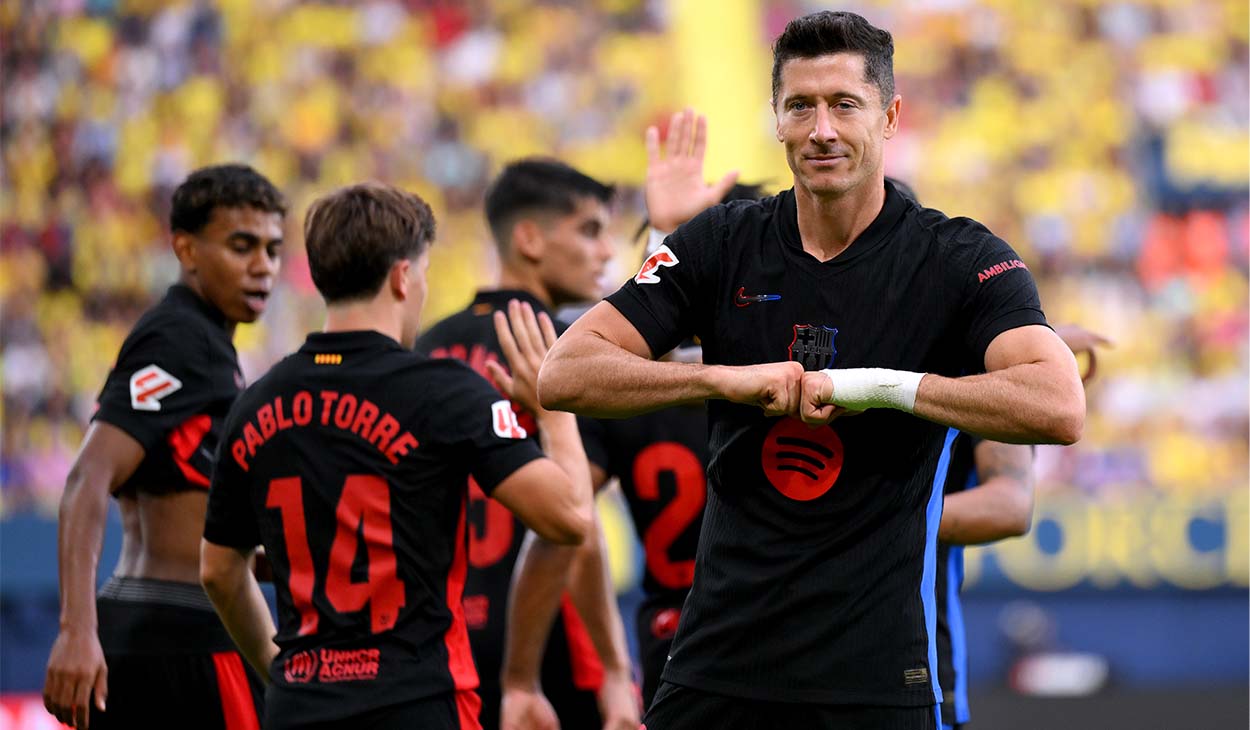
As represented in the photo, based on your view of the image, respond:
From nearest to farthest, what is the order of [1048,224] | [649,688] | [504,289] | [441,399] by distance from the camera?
[441,399], [649,688], [504,289], [1048,224]

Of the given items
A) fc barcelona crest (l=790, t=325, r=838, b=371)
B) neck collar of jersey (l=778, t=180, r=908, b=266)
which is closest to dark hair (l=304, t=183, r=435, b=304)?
neck collar of jersey (l=778, t=180, r=908, b=266)

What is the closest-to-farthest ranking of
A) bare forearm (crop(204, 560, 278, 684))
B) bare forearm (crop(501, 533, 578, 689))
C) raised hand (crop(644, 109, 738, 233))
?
bare forearm (crop(204, 560, 278, 684)) < raised hand (crop(644, 109, 738, 233)) < bare forearm (crop(501, 533, 578, 689))

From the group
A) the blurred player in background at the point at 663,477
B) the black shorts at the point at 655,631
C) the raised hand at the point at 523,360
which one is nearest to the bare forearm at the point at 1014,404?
the raised hand at the point at 523,360

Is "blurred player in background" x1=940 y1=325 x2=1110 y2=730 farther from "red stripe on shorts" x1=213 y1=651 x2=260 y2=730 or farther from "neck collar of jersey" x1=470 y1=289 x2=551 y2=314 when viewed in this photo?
"red stripe on shorts" x1=213 y1=651 x2=260 y2=730

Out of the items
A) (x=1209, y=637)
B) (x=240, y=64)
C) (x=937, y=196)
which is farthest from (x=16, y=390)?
(x=1209, y=637)

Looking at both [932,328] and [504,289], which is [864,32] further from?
[504,289]

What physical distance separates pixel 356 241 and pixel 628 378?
91cm

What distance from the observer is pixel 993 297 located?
136 inches

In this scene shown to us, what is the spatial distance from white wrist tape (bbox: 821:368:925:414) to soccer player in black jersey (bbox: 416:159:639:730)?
1.94 metres

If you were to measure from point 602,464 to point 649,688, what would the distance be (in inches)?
31.4

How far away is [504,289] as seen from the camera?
235 inches

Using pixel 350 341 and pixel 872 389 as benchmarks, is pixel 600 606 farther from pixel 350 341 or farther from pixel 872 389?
pixel 872 389

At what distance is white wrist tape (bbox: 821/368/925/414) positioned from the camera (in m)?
3.33

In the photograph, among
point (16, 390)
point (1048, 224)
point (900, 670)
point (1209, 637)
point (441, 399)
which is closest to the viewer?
point (900, 670)
